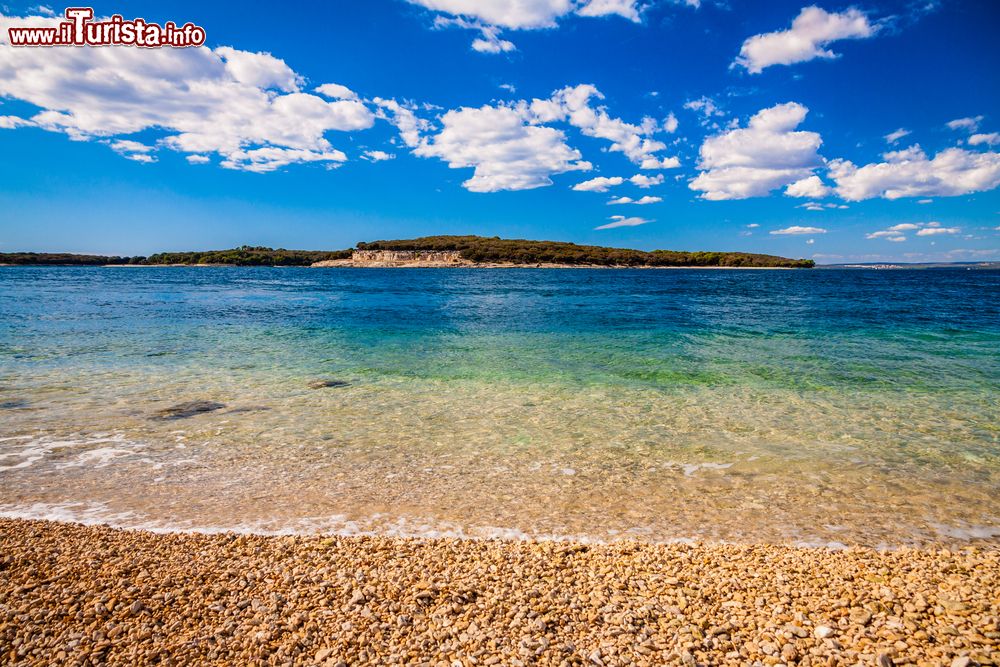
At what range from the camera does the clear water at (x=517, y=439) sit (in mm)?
6102

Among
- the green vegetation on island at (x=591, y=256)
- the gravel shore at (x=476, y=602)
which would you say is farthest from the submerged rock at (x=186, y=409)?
the green vegetation on island at (x=591, y=256)

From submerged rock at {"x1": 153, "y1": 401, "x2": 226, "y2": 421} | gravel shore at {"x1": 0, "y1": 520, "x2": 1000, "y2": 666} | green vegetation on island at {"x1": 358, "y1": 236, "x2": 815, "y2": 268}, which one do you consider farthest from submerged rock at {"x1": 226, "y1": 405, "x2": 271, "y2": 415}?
green vegetation on island at {"x1": 358, "y1": 236, "x2": 815, "y2": 268}

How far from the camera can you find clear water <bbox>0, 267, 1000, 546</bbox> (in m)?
6.10

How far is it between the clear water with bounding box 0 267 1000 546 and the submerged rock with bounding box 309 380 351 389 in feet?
1.12

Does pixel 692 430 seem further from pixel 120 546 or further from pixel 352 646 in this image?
pixel 120 546

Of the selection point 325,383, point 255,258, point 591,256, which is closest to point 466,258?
point 591,256

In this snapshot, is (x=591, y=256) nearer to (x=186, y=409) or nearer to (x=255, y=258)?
(x=255, y=258)

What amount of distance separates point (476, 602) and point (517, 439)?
→ 4893 mm

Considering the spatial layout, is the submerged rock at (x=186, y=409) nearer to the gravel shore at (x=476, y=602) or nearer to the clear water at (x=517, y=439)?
the clear water at (x=517, y=439)

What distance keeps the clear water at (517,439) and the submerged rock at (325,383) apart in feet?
1.12

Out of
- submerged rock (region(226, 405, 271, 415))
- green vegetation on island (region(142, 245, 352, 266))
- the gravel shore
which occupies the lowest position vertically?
submerged rock (region(226, 405, 271, 415))

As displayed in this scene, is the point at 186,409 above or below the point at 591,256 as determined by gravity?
below

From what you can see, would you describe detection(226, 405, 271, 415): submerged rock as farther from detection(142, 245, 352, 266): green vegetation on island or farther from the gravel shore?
detection(142, 245, 352, 266): green vegetation on island

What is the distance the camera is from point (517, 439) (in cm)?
898
